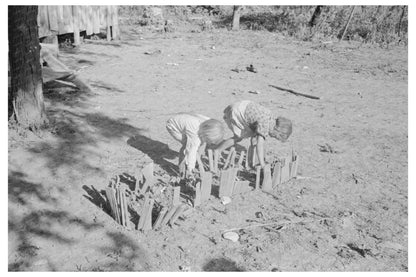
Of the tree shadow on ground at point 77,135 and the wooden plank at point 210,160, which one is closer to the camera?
the wooden plank at point 210,160

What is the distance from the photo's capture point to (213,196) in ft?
14.3

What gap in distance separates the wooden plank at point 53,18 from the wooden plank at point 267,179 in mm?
8004

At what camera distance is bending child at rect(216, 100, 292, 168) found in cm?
448

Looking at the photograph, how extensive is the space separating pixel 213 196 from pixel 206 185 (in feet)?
1.04

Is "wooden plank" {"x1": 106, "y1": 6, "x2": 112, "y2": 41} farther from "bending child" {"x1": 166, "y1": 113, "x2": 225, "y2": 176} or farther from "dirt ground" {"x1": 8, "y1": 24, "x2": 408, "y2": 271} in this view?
"bending child" {"x1": 166, "y1": 113, "x2": 225, "y2": 176}

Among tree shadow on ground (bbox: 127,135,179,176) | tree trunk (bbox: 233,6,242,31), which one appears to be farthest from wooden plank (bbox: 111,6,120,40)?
tree shadow on ground (bbox: 127,135,179,176)

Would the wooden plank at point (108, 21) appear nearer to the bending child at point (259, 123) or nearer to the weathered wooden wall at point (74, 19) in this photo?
the weathered wooden wall at point (74, 19)

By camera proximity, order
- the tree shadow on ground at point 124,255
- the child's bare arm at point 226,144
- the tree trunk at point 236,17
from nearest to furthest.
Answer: the tree shadow on ground at point 124,255 < the child's bare arm at point 226,144 < the tree trunk at point 236,17

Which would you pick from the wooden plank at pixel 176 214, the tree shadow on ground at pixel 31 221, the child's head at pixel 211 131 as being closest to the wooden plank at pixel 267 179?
the child's head at pixel 211 131

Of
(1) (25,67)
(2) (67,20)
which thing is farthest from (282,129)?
(2) (67,20)

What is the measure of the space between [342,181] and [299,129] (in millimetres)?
1787

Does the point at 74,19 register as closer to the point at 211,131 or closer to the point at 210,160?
the point at 210,160

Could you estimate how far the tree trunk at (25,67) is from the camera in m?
5.14

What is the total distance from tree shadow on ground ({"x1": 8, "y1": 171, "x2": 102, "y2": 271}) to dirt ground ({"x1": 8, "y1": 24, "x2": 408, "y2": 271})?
11 mm
